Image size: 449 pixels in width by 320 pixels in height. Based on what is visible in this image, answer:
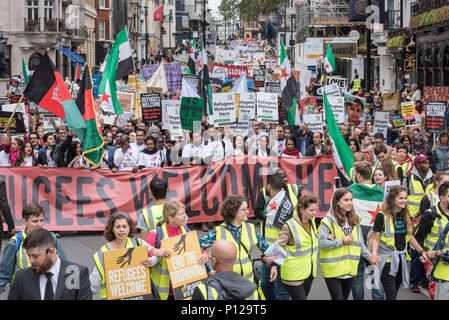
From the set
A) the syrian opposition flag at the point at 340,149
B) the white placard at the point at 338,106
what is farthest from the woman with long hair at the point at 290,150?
the white placard at the point at 338,106

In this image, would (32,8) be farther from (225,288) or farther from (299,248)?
(225,288)

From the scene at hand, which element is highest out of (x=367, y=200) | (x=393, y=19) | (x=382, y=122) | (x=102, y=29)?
(x=102, y=29)

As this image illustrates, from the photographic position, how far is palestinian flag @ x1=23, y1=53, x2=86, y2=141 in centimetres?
1188

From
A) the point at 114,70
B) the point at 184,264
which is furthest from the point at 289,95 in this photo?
the point at 184,264

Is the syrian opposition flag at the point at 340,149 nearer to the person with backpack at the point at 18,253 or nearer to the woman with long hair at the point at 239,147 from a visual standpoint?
the woman with long hair at the point at 239,147

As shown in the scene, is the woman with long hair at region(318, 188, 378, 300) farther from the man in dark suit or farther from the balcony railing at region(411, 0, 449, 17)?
the balcony railing at region(411, 0, 449, 17)

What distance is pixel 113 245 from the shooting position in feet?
20.7

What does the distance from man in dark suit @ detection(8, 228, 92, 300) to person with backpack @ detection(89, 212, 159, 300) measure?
0.88 m

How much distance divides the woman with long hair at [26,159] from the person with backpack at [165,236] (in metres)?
6.28

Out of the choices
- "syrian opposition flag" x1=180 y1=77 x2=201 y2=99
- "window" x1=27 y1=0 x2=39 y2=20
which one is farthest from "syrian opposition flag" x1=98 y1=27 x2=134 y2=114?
"window" x1=27 y1=0 x2=39 y2=20

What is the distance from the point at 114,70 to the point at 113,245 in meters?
8.58

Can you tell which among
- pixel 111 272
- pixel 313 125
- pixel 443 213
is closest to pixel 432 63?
pixel 313 125
